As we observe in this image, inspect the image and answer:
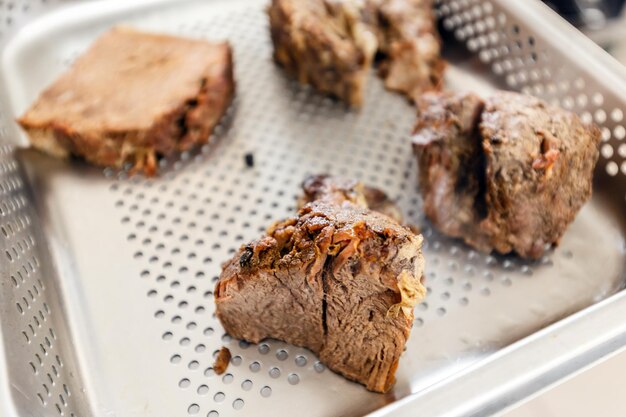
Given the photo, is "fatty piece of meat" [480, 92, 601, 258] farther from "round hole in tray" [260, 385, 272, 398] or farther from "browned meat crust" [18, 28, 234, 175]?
"browned meat crust" [18, 28, 234, 175]

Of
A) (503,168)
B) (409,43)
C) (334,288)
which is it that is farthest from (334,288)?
(409,43)

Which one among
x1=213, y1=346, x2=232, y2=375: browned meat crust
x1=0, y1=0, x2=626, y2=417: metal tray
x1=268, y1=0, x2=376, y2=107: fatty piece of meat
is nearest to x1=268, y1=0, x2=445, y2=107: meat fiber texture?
x1=268, y1=0, x2=376, y2=107: fatty piece of meat

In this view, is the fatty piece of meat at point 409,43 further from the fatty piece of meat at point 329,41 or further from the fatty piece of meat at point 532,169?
the fatty piece of meat at point 532,169

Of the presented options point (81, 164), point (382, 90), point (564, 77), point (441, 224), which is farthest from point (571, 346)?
point (81, 164)

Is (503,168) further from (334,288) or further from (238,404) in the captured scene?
(238,404)

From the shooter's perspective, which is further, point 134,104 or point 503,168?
point 134,104

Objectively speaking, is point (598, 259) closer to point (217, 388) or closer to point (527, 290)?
point (527, 290)
